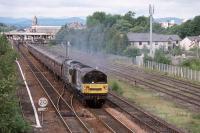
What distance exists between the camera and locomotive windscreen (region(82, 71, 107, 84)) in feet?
105

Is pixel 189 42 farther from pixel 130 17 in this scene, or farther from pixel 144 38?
pixel 130 17

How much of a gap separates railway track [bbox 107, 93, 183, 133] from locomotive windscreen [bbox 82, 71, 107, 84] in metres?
2.25

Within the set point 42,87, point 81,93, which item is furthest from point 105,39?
point 81,93

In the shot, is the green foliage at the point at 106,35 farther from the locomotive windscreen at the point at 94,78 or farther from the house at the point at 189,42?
the locomotive windscreen at the point at 94,78

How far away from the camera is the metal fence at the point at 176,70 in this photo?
5654 centimetres

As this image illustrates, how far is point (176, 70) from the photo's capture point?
205 ft

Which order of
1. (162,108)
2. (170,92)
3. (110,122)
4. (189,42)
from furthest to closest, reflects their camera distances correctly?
(189,42), (170,92), (162,108), (110,122)

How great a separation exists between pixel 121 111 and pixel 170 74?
33940 mm

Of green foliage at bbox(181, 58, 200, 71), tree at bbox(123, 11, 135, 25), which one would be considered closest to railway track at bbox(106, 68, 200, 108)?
green foliage at bbox(181, 58, 200, 71)

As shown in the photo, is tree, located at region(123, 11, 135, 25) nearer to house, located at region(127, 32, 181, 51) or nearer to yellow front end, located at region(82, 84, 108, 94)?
house, located at region(127, 32, 181, 51)

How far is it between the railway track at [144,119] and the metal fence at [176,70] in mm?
21887

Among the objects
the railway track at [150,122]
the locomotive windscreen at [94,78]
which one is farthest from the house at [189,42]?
the railway track at [150,122]

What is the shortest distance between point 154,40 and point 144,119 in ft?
372

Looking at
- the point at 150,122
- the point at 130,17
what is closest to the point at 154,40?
the point at 130,17
